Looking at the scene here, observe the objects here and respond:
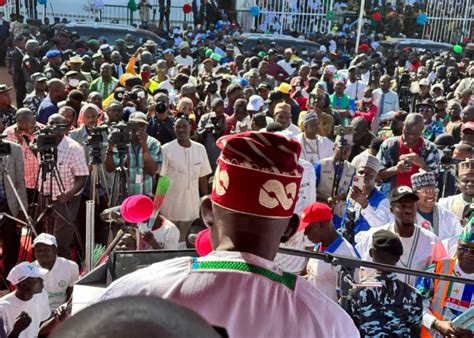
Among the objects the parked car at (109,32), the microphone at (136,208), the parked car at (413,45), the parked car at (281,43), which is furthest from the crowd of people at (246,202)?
the parked car at (413,45)

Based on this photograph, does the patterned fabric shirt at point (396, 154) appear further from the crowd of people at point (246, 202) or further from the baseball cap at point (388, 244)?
the baseball cap at point (388, 244)

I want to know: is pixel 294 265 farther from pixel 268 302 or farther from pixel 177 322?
pixel 177 322

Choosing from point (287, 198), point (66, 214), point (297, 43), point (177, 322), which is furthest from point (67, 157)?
point (297, 43)

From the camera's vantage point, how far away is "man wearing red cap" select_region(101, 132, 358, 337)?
1188 millimetres

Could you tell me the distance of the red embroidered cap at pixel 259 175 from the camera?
51.9 inches

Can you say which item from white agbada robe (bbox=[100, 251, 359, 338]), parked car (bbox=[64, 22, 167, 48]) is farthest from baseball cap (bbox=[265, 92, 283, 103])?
parked car (bbox=[64, 22, 167, 48])

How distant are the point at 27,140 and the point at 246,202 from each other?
4.78m

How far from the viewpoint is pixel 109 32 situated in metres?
17.8

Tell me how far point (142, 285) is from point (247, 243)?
0.23 metres

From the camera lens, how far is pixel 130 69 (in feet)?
34.9

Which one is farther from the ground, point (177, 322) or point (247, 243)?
point (177, 322)

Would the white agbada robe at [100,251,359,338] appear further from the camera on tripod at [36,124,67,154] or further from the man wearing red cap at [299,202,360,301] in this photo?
the camera on tripod at [36,124,67,154]

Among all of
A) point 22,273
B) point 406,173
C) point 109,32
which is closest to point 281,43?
point 109,32

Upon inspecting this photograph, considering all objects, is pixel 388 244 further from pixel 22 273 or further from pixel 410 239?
pixel 22 273
